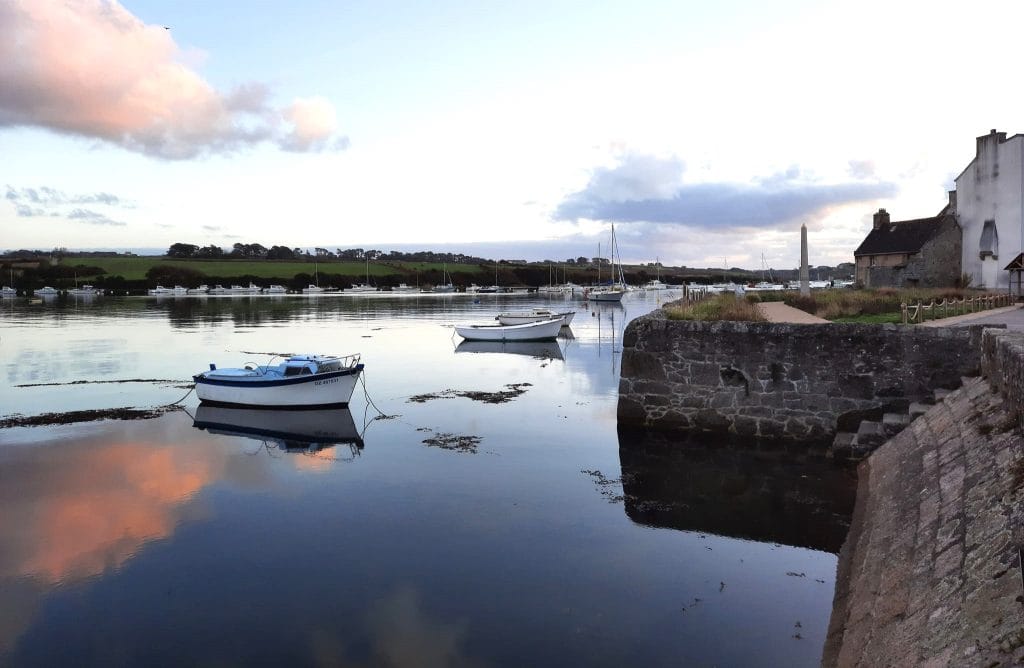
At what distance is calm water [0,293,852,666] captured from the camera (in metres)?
6.95

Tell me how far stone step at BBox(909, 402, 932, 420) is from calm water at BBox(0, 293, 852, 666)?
1851mm

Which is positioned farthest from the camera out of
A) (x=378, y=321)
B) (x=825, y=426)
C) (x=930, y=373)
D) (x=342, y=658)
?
(x=378, y=321)

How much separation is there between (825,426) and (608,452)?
13.9 ft

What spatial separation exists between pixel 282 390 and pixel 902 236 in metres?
41.5

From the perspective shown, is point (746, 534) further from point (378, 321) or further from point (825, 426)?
point (378, 321)

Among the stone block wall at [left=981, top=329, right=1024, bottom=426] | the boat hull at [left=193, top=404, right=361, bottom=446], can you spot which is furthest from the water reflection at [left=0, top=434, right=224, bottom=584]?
the stone block wall at [left=981, top=329, right=1024, bottom=426]

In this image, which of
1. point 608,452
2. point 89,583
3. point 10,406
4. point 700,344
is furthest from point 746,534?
point 10,406

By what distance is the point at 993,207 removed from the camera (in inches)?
1469

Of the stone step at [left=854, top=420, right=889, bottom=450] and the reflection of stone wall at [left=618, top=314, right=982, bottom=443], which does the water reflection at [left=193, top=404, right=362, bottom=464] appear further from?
the stone step at [left=854, top=420, right=889, bottom=450]

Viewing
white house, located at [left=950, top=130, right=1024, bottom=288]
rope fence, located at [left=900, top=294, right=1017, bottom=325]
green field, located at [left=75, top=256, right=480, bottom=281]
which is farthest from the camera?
green field, located at [left=75, top=256, right=480, bottom=281]

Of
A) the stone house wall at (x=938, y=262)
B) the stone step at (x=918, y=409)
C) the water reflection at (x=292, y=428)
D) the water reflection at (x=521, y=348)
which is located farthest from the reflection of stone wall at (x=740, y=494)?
the stone house wall at (x=938, y=262)

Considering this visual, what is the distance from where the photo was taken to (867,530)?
8391mm

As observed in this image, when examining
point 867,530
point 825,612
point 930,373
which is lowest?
point 825,612

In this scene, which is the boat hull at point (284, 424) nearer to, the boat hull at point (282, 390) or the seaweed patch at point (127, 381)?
the boat hull at point (282, 390)
